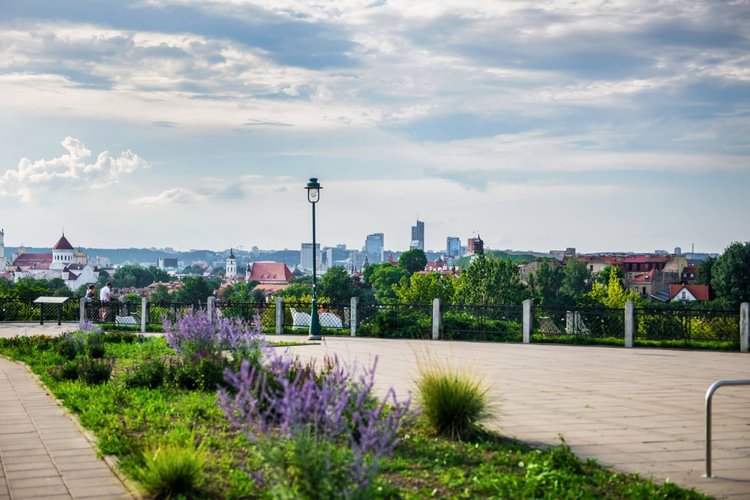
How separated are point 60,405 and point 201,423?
273 cm

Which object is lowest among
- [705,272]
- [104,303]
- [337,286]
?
[337,286]

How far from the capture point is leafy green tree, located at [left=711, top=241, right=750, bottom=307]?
7700 centimetres

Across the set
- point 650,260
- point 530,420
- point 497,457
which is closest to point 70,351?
point 530,420

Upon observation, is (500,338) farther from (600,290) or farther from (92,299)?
(600,290)

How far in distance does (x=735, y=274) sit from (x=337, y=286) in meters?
40.7

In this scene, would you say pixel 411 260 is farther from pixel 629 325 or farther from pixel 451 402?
pixel 451 402

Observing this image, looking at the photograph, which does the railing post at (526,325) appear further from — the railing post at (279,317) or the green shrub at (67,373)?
the green shrub at (67,373)

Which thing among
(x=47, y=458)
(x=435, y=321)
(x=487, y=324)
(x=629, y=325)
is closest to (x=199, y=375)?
(x=47, y=458)

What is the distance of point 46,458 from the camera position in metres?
7.48

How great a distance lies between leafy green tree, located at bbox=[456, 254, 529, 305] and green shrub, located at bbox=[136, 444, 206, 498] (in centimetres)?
7250

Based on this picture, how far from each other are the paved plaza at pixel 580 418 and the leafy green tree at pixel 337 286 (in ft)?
238

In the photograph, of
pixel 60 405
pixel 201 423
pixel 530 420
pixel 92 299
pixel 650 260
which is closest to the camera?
pixel 201 423

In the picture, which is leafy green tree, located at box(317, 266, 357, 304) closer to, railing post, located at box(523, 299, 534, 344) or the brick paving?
railing post, located at box(523, 299, 534, 344)

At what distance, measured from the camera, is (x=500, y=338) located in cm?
2278
